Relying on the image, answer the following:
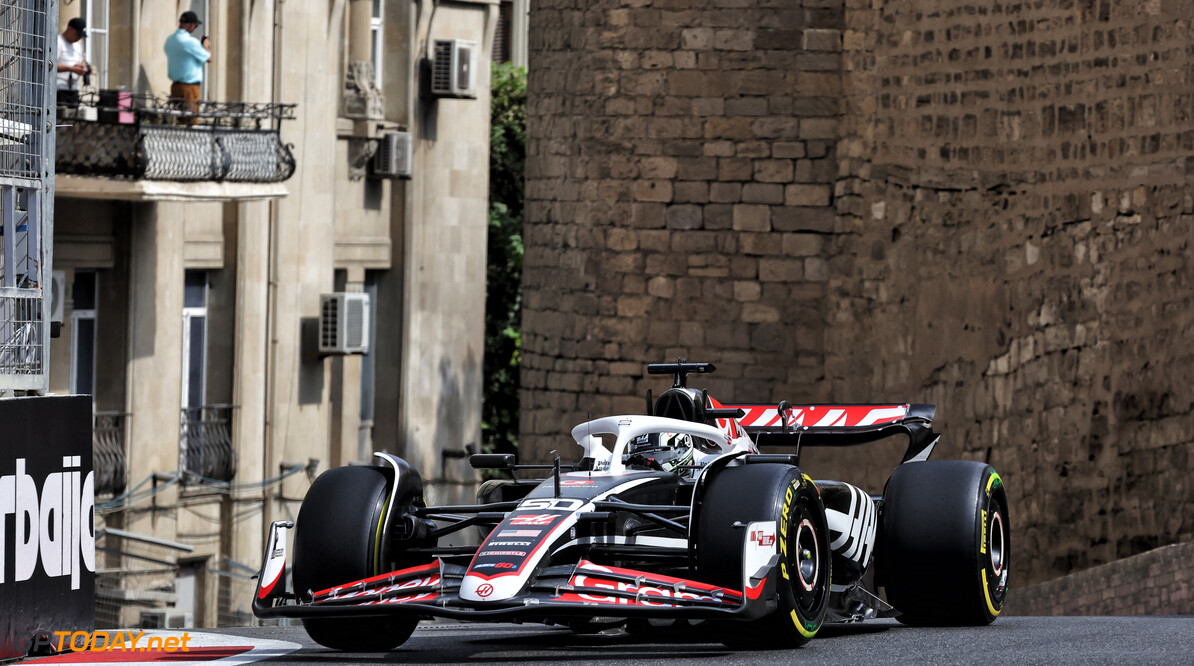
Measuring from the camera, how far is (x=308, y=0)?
→ 25.9 m

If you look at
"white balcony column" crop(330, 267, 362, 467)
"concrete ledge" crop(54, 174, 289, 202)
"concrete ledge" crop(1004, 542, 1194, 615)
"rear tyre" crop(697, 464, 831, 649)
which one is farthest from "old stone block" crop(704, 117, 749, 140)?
"rear tyre" crop(697, 464, 831, 649)

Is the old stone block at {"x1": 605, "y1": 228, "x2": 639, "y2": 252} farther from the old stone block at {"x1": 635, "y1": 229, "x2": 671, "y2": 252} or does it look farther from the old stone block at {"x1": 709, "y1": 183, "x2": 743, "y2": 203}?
the old stone block at {"x1": 709, "y1": 183, "x2": 743, "y2": 203}

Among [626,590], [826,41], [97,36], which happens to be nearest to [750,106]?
[826,41]

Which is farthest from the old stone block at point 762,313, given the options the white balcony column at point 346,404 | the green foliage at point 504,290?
the green foliage at point 504,290

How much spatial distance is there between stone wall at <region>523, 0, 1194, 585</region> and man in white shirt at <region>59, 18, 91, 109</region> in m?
3.98

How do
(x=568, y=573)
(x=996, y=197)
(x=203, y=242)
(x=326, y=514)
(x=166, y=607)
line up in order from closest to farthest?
(x=568, y=573) < (x=326, y=514) < (x=996, y=197) < (x=166, y=607) < (x=203, y=242)

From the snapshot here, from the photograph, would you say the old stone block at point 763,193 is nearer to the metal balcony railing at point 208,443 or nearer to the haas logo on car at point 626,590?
the metal balcony railing at point 208,443

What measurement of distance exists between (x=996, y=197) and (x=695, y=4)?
2974 mm

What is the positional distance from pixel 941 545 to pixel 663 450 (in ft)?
3.95

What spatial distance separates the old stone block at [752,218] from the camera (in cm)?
1875

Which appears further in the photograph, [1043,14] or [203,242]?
[203,242]

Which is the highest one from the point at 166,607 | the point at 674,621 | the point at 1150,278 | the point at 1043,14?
the point at 1043,14

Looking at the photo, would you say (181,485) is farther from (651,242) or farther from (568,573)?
(568,573)

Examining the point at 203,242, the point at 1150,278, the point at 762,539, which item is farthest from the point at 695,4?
the point at 762,539
